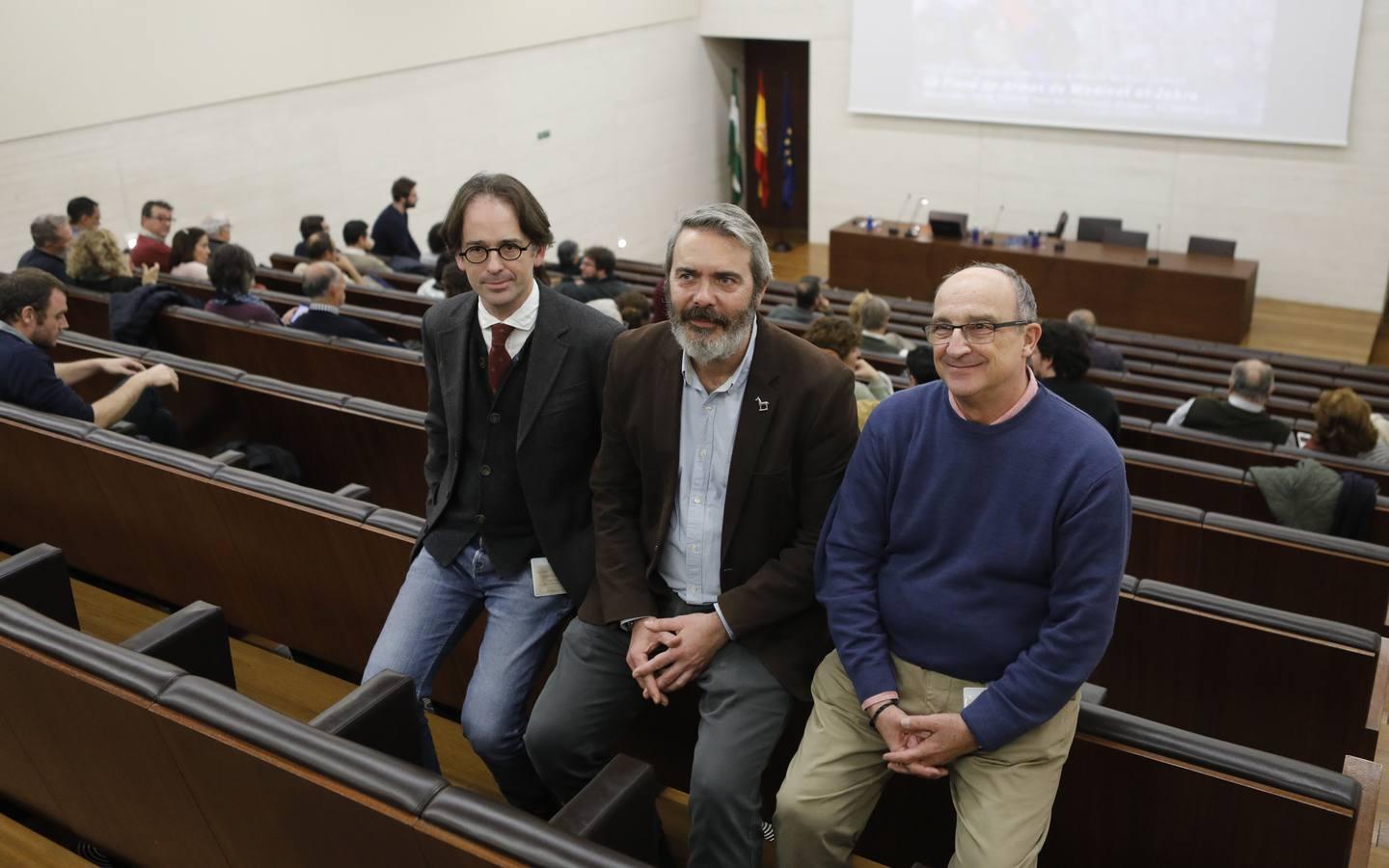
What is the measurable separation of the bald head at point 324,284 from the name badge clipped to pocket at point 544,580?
2749 mm

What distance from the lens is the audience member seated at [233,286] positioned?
4219 millimetres

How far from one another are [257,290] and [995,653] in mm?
4395

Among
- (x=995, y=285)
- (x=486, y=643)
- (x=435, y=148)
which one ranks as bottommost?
(x=486, y=643)

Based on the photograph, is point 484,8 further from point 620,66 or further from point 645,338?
point 645,338

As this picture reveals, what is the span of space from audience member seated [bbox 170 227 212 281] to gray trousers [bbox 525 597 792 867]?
168 inches

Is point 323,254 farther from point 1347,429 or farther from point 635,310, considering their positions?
point 1347,429

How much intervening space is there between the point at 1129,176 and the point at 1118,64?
974 millimetres

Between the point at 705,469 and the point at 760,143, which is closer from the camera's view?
the point at 705,469

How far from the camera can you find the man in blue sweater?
62.4 inches

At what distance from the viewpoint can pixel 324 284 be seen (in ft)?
14.7

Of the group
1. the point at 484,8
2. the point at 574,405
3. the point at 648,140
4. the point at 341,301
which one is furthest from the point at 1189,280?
the point at 574,405

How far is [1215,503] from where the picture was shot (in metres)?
3.41

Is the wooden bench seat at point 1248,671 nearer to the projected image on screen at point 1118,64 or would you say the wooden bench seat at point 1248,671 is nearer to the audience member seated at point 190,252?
the audience member seated at point 190,252

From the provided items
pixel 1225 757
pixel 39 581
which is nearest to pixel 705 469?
pixel 1225 757
